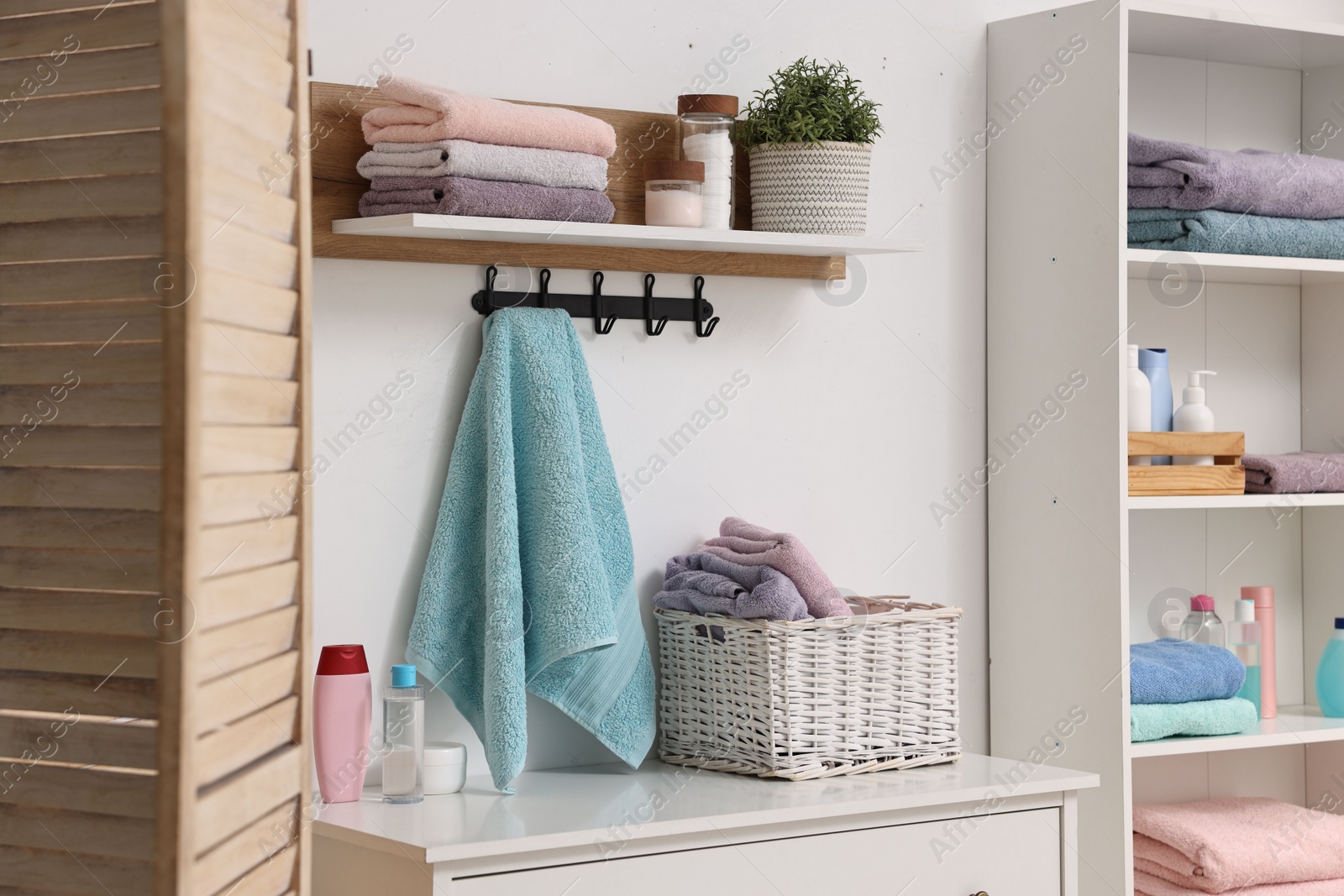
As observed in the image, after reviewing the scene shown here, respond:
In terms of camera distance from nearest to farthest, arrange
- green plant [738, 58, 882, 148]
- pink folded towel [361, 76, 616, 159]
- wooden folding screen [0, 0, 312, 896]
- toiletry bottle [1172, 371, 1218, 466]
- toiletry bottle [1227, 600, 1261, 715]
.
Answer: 1. wooden folding screen [0, 0, 312, 896]
2. pink folded towel [361, 76, 616, 159]
3. green plant [738, 58, 882, 148]
4. toiletry bottle [1172, 371, 1218, 466]
5. toiletry bottle [1227, 600, 1261, 715]

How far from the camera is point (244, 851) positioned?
580mm

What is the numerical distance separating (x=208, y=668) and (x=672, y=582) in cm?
119

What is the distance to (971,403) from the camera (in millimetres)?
1996

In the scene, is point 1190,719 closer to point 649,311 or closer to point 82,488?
point 649,311

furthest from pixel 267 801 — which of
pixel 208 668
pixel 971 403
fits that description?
pixel 971 403

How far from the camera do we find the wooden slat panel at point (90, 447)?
55cm

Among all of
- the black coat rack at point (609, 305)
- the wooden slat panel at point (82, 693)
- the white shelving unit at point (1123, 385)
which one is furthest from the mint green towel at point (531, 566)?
the wooden slat panel at point (82, 693)

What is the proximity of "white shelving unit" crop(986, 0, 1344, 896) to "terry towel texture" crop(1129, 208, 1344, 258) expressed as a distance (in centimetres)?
4

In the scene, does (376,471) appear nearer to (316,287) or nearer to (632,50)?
(316,287)

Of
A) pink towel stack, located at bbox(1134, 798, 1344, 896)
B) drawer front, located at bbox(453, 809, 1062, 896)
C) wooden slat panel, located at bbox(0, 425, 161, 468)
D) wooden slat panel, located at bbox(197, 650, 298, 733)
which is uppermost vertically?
wooden slat panel, located at bbox(0, 425, 161, 468)

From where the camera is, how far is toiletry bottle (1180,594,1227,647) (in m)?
2.02

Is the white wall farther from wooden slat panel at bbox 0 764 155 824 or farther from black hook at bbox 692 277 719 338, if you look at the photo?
wooden slat panel at bbox 0 764 155 824

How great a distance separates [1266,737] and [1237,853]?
0.17 metres

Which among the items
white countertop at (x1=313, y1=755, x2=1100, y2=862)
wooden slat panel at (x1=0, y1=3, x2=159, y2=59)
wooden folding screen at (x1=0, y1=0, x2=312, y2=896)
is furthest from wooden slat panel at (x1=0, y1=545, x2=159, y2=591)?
white countertop at (x1=313, y1=755, x2=1100, y2=862)
